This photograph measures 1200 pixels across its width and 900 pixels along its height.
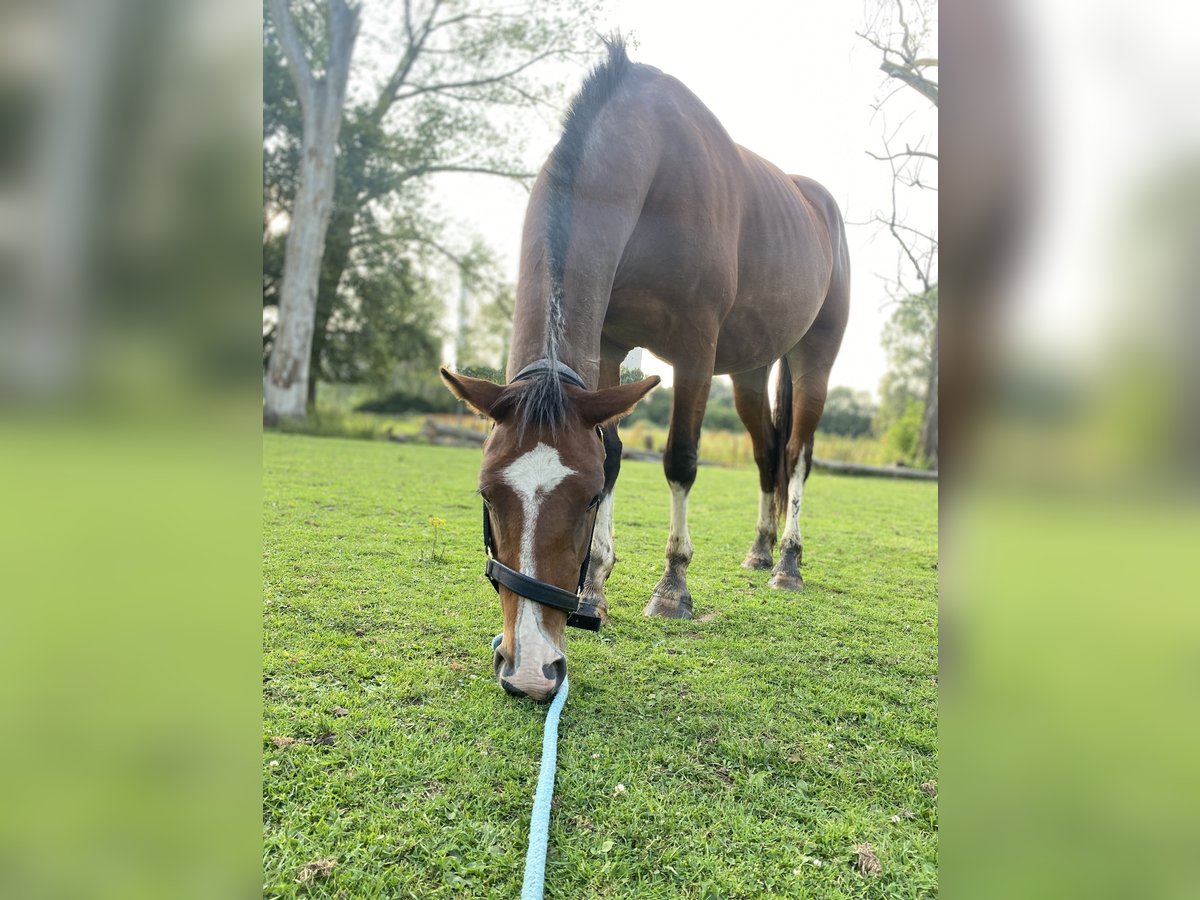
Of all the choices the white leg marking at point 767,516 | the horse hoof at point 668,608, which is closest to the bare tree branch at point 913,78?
the horse hoof at point 668,608

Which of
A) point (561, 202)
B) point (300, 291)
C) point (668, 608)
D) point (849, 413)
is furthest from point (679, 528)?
point (849, 413)

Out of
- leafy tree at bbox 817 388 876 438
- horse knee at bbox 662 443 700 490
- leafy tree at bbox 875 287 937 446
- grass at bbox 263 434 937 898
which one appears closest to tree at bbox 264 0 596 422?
horse knee at bbox 662 443 700 490

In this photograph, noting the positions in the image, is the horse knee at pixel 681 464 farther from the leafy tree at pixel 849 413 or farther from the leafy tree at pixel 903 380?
the leafy tree at pixel 849 413

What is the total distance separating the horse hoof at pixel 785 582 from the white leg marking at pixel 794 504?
21 centimetres

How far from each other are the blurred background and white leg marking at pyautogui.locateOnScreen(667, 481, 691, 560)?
2391 millimetres

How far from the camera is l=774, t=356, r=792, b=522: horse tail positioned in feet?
13.5

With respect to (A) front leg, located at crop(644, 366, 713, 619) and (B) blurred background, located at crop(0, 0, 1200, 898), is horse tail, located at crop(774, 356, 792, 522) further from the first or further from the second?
(B) blurred background, located at crop(0, 0, 1200, 898)

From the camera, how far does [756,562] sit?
4090 mm

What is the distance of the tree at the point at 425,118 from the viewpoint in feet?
10.9
